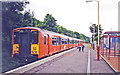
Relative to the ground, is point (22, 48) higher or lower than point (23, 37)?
lower

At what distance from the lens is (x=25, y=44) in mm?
13930

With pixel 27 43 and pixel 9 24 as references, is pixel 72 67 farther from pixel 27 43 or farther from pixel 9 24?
pixel 9 24

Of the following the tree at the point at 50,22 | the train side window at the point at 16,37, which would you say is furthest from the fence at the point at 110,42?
the tree at the point at 50,22

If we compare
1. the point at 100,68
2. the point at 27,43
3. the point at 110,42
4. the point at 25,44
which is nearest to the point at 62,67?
the point at 100,68

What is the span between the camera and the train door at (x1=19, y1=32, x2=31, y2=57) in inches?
542

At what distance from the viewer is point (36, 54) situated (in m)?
13.6

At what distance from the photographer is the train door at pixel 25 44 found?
13773 millimetres

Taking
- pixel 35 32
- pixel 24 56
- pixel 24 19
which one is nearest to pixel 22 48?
pixel 24 56

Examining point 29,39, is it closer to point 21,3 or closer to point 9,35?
point 9,35

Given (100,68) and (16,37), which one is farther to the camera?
(16,37)

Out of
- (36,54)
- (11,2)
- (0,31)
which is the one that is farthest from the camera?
(11,2)

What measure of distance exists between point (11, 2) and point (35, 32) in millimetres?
16556

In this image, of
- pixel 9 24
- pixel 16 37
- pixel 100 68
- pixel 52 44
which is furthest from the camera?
pixel 9 24

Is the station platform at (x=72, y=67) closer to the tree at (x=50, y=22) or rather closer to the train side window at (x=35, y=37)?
the train side window at (x=35, y=37)
